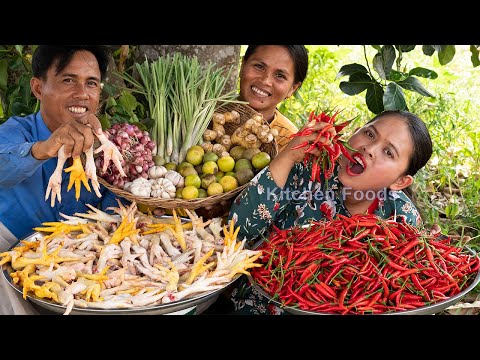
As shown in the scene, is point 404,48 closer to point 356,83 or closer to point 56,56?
point 356,83

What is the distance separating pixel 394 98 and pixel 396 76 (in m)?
0.21

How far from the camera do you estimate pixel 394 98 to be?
8.94 ft

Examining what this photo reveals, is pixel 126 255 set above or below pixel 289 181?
below

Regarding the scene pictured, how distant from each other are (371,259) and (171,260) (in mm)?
777

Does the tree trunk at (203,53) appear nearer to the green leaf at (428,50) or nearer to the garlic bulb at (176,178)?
the garlic bulb at (176,178)

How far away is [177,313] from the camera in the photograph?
77.2 inches

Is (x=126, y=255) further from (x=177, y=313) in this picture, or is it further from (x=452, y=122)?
(x=452, y=122)

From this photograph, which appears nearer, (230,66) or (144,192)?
(144,192)

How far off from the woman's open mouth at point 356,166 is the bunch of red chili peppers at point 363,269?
211 mm

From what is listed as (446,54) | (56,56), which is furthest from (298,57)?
(56,56)

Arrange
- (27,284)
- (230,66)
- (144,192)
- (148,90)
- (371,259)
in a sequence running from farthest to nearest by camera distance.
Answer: (230,66) → (148,90) → (144,192) → (371,259) → (27,284)

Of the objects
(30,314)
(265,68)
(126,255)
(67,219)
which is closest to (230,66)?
(265,68)

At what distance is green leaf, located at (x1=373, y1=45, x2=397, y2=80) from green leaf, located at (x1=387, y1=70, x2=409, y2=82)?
0.02 meters

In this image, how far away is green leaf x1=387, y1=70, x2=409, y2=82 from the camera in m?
2.86
